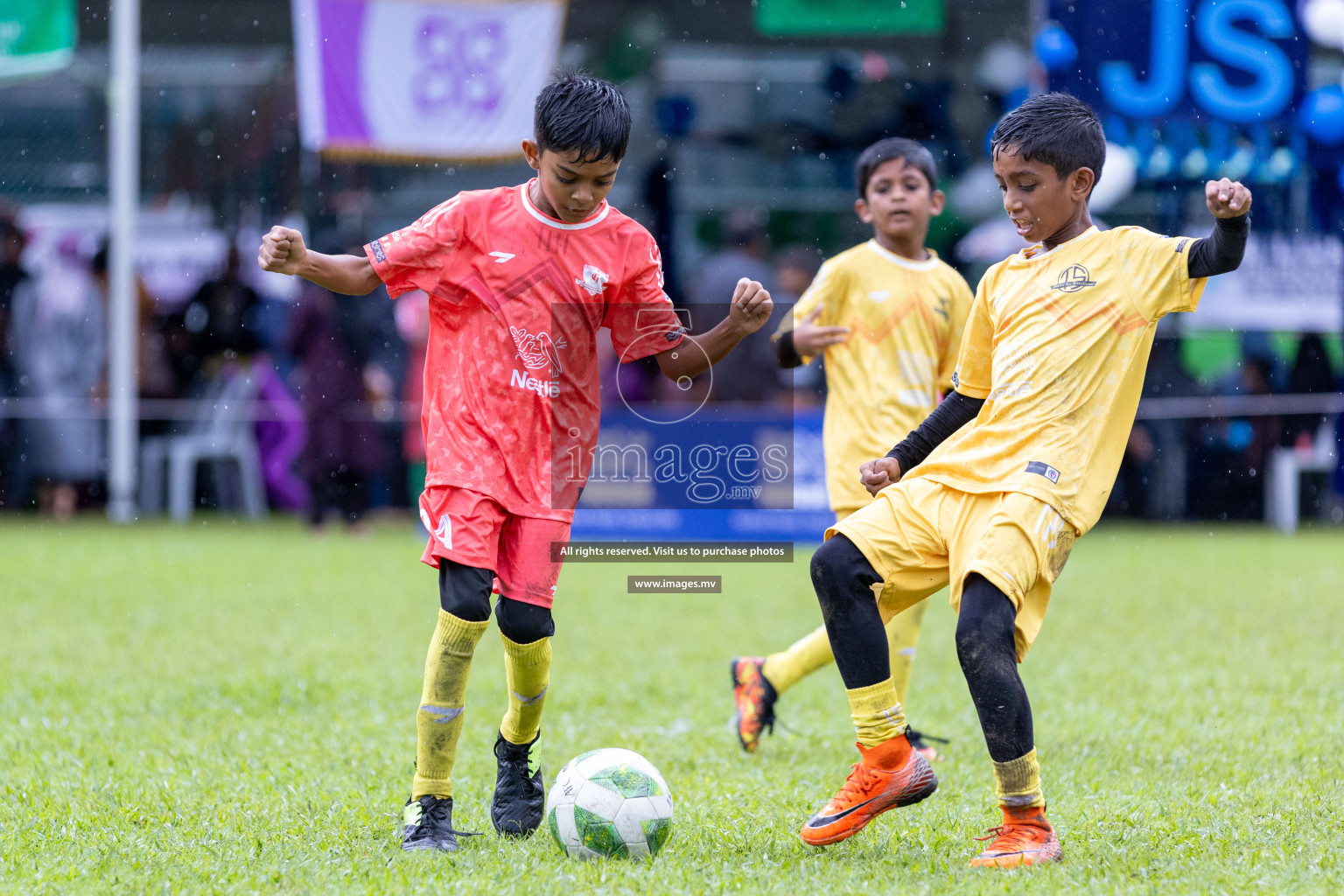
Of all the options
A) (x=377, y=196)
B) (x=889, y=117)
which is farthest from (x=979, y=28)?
(x=377, y=196)

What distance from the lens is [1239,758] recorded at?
471 centimetres

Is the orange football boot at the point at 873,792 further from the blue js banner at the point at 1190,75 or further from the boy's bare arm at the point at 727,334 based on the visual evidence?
the blue js banner at the point at 1190,75

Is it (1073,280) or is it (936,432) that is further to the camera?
(936,432)

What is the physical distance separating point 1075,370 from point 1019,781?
39.5 inches

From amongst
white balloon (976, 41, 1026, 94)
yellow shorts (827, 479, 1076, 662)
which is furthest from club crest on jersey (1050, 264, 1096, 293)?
white balloon (976, 41, 1026, 94)

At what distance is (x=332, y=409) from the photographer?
1271 cm

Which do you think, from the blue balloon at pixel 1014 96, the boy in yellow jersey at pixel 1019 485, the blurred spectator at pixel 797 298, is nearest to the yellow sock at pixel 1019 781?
the boy in yellow jersey at pixel 1019 485

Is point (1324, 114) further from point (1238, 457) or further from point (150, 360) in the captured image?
point (150, 360)

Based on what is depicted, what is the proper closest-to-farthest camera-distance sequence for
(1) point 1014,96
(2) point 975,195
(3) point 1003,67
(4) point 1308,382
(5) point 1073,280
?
(5) point 1073,280 < (1) point 1014,96 < (2) point 975,195 < (4) point 1308,382 < (3) point 1003,67

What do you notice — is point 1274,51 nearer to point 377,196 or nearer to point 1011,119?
point 377,196

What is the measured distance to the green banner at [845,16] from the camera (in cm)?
1310

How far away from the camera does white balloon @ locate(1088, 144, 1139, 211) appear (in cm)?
1257

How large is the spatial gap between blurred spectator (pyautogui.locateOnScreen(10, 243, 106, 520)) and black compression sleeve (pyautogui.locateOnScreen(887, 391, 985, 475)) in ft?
38.8

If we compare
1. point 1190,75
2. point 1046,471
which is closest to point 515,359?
point 1046,471
